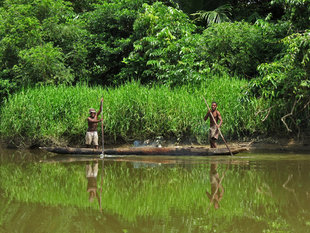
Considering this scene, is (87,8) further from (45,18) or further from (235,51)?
(235,51)

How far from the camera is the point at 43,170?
24.3 ft

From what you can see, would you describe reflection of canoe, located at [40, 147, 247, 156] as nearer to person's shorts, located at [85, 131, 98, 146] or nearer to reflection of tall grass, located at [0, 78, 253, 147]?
person's shorts, located at [85, 131, 98, 146]

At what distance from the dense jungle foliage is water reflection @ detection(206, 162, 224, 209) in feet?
11.2

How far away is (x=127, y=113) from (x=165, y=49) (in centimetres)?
273

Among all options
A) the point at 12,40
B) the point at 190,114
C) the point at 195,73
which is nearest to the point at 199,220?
the point at 190,114

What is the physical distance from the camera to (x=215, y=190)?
538 centimetres

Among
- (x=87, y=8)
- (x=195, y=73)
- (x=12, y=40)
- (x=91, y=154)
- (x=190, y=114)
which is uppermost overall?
(x=87, y=8)

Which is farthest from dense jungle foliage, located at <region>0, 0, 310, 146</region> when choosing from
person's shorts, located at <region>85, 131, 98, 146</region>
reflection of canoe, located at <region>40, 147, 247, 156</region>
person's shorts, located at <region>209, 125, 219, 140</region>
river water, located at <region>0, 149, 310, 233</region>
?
person's shorts, located at <region>85, 131, 98, 146</region>

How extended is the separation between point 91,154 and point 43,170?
2235 millimetres

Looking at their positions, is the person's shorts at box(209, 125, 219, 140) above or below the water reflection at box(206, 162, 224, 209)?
below

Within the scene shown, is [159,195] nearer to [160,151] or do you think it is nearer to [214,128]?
[160,151]

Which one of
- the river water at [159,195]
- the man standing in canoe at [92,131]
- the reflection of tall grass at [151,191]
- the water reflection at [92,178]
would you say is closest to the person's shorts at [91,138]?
the man standing in canoe at [92,131]

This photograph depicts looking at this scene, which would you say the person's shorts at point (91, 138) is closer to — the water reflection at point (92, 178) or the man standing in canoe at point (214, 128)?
the water reflection at point (92, 178)

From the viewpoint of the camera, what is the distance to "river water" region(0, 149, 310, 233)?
12.6ft
